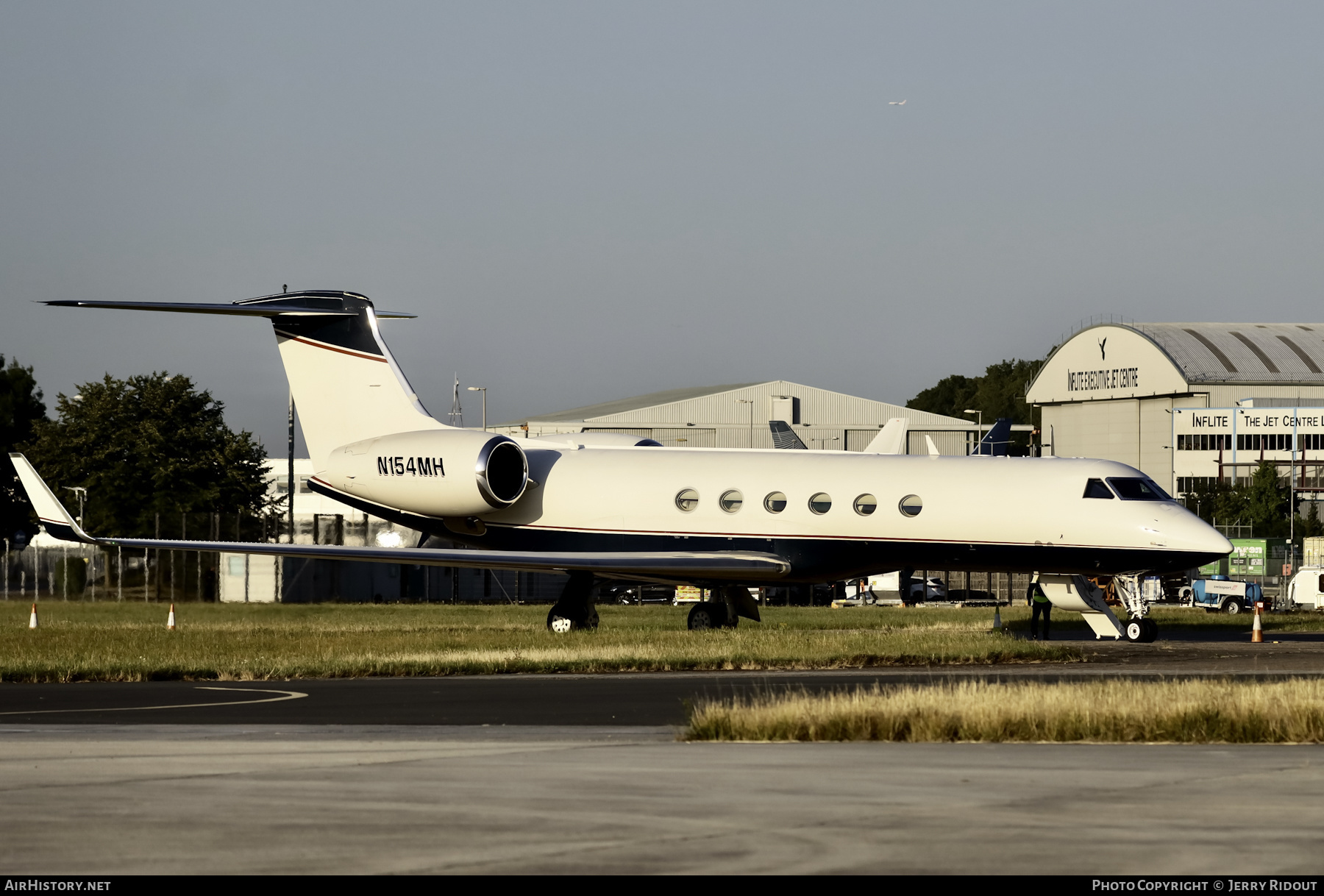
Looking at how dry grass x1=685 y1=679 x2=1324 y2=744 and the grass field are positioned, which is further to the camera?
the grass field

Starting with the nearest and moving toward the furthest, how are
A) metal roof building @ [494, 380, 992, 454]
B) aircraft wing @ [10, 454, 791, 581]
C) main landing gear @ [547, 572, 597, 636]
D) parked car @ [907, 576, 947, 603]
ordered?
aircraft wing @ [10, 454, 791, 581] → main landing gear @ [547, 572, 597, 636] → parked car @ [907, 576, 947, 603] → metal roof building @ [494, 380, 992, 454]

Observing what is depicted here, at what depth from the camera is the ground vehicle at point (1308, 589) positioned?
2126 inches

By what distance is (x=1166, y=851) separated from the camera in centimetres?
763

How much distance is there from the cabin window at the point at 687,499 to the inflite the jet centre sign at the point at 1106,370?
90.3 metres

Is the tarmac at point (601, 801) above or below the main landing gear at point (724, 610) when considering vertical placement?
above

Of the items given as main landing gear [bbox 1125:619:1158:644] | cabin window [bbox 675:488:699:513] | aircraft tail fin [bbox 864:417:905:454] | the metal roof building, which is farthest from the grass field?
the metal roof building

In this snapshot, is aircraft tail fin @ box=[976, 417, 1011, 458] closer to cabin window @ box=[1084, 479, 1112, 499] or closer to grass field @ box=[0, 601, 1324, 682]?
grass field @ box=[0, 601, 1324, 682]

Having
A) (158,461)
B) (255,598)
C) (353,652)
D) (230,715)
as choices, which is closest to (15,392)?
(158,461)

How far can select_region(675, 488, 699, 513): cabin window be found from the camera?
31859 mm

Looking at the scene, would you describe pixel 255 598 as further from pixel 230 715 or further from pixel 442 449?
pixel 230 715

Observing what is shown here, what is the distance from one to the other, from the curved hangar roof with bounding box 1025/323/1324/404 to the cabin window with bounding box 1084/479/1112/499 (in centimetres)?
9024

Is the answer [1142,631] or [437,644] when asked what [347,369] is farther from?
[1142,631]

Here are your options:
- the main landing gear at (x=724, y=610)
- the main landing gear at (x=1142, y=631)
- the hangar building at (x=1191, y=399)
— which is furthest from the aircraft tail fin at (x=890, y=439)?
the hangar building at (x=1191, y=399)

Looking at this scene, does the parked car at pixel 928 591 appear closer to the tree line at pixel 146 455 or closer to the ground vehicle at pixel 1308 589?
the ground vehicle at pixel 1308 589
